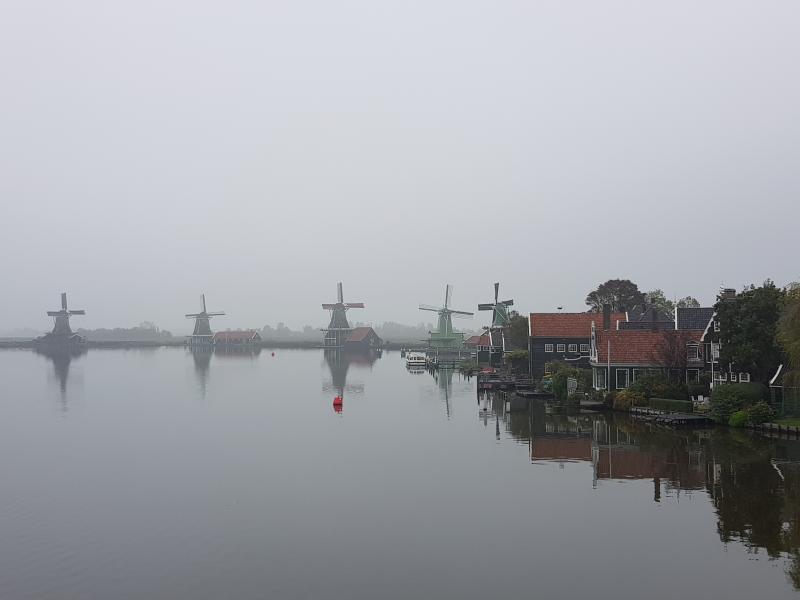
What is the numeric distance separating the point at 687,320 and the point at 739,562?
155ft

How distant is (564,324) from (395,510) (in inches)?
2241

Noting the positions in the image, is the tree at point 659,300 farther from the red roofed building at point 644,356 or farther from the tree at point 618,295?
the red roofed building at point 644,356

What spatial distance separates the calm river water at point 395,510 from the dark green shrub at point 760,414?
6.78 feet

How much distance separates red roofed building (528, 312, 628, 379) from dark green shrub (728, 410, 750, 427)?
31.3 m

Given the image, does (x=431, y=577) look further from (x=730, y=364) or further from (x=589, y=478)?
(x=730, y=364)

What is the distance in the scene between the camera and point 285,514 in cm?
3188

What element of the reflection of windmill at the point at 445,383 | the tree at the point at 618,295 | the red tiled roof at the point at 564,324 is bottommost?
the reflection of windmill at the point at 445,383

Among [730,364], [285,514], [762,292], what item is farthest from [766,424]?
[285,514]

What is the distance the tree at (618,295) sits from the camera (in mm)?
108000

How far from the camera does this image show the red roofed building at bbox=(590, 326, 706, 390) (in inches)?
2464

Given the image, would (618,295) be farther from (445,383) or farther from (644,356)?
(644,356)

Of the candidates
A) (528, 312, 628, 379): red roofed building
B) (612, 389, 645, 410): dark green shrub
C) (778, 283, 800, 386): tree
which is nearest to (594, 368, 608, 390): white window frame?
(612, 389, 645, 410): dark green shrub

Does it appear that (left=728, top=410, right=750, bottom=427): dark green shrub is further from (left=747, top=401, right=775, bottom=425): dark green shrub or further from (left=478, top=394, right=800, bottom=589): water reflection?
(left=478, top=394, right=800, bottom=589): water reflection

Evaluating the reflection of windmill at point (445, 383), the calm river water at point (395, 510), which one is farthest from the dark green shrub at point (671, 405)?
the reflection of windmill at point (445, 383)
